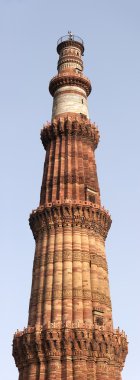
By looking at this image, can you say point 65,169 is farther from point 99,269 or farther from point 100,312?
point 100,312

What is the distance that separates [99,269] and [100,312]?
11.5ft

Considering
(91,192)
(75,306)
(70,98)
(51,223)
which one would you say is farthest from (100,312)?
(70,98)

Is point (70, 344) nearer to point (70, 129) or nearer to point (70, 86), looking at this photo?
point (70, 129)

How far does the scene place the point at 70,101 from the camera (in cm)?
4753

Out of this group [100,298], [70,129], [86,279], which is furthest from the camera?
[70,129]

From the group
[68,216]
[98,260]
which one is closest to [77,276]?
[98,260]

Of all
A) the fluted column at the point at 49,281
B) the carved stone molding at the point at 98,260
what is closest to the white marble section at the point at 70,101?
the fluted column at the point at 49,281

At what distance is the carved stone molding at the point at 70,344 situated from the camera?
3288cm

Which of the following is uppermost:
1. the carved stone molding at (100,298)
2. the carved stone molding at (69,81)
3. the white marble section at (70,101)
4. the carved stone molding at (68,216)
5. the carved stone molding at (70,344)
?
the carved stone molding at (69,81)

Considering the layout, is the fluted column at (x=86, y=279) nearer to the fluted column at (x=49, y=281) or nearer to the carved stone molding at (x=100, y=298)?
the carved stone molding at (x=100, y=298)

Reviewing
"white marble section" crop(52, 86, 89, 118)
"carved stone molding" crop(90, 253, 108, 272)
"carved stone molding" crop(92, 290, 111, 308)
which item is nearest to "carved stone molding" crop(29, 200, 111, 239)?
"carved stone molding" crop(90, 253, 108, 272)

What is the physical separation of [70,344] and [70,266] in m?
6.00

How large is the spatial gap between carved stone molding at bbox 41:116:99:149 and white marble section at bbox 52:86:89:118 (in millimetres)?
1617

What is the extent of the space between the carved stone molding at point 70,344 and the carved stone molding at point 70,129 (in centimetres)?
1792
